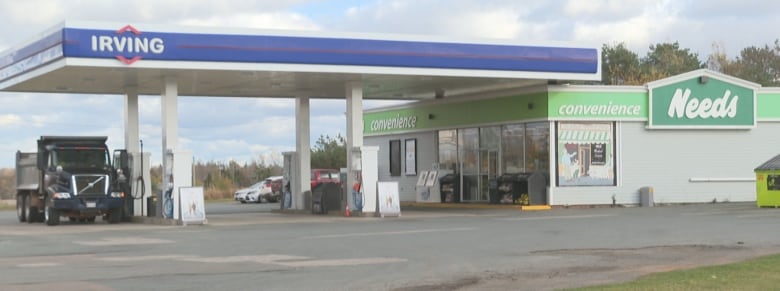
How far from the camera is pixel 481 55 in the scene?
32500 mm

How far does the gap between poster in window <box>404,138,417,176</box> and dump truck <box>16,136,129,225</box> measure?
Answer: 14.7 metres

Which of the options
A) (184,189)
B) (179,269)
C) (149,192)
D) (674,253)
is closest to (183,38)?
(184,189)

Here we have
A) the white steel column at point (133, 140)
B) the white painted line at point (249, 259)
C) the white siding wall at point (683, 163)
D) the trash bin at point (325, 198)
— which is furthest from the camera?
the white siding wall at point (683, 163)

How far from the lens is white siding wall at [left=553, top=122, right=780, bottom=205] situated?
1455 inches

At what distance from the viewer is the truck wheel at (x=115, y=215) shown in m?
31.6

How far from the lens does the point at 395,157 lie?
45.8m

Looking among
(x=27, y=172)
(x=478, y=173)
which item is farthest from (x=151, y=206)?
(x=478, y=173)

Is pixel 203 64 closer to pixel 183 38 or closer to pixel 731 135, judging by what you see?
pixel 183 38

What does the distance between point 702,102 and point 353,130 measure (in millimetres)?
12964

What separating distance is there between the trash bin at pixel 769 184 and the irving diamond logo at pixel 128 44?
17873 millimetres

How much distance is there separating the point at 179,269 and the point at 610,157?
76.5 feet

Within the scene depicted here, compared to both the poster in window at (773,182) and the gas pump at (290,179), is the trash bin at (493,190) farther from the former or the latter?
the poster in window at (773,182)

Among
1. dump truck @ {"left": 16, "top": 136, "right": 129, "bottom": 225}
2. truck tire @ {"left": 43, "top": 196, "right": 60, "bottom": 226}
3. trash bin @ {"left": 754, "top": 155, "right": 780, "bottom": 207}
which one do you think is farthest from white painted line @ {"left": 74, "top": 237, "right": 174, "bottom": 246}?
trash bin @ {"left": 754, "top": 155, "right": 780, "bottom": 207}

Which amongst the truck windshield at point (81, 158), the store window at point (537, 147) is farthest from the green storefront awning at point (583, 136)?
the truck windshield at point (81, 158)
